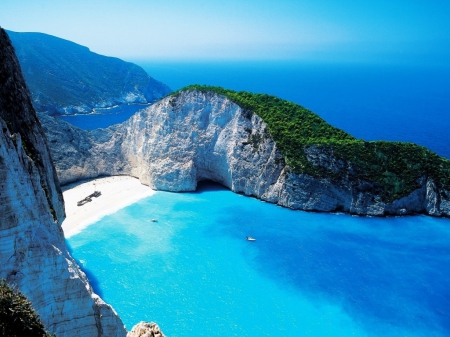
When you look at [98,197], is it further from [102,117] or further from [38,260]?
[102,117]

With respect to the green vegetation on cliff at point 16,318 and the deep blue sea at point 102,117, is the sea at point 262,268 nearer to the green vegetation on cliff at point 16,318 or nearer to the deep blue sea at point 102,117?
the green vegetation on cliff at point 16,318

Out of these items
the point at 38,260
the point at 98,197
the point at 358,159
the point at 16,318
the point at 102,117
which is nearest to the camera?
the point at 16,318

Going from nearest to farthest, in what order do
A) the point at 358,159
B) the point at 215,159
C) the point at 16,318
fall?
the point at 16,318 < the point at 358,159 < the point at 215,159

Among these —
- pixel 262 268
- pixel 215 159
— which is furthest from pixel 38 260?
pixel 215 159

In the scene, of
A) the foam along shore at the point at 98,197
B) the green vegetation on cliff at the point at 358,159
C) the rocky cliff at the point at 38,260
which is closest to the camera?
the rocky cliff at the point at 38,260

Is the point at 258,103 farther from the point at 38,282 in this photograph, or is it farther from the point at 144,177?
the point at 38,282

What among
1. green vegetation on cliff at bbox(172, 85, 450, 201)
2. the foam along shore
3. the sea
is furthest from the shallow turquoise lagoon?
green vegetation on cliff at bbox(172, 85, 450, 201)

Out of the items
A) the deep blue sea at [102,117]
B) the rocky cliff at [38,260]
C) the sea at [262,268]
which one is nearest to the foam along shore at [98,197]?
the sea at [262,268]
